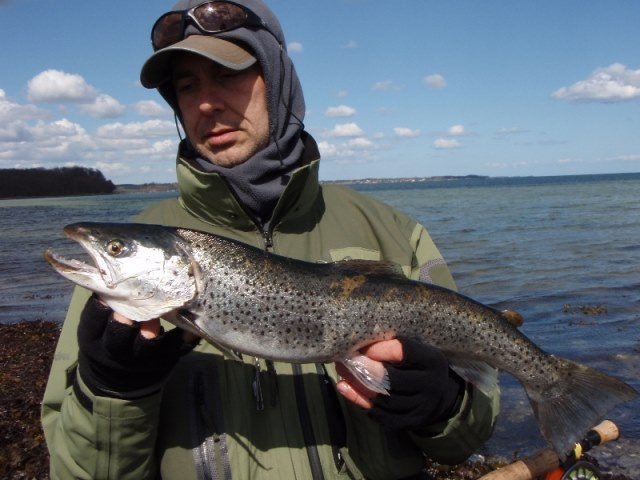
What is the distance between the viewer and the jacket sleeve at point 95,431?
117 inches

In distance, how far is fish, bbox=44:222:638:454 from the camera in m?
3.20

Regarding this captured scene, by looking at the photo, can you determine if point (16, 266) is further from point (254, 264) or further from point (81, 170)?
point (81, 170)

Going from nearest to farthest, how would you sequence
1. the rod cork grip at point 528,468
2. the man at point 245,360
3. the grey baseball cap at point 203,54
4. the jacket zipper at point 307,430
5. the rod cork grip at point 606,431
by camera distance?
the man at point 245,360 < the jacket zipper at point 307,430 < the grey baseball cap at point 203,54 < the rod cork grip at point 528,468 < the rod cork grip at point 606,431

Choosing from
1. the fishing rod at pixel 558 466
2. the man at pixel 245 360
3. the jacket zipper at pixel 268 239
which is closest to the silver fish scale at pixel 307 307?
the man at pixel 245 360

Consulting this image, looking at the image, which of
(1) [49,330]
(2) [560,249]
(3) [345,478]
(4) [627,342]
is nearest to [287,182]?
(3) [345,478]

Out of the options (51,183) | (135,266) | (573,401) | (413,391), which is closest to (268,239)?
(135,266)

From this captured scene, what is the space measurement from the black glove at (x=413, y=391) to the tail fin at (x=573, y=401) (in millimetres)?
993

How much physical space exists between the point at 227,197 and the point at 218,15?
1.27 m

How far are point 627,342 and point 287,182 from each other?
10.4 metres

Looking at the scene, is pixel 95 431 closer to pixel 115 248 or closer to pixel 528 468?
pixel 115 248

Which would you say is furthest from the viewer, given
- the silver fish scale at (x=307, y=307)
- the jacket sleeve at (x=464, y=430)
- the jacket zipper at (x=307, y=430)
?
the jacket sleeve at (x=464, y=430)

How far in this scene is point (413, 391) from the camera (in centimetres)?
320

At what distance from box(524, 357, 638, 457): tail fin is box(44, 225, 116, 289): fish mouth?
2747mm

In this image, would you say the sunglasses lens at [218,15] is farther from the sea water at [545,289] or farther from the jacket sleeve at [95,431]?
the sea water at [545,289]
